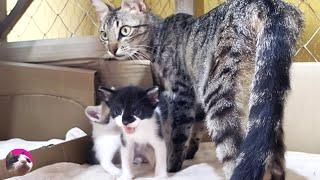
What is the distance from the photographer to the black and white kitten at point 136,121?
3.49ft

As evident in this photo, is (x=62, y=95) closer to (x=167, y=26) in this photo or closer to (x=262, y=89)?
(x=167, y=26)

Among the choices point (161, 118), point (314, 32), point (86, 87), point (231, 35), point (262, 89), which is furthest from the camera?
point (314, 32)

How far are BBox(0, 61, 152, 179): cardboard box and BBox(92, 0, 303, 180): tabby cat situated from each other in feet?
0.20

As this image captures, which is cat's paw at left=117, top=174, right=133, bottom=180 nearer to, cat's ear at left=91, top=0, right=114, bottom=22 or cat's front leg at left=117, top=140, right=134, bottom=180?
cat's front leg at left=117, top=140, right=134, bottom=180

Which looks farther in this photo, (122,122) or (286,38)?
(122,122)

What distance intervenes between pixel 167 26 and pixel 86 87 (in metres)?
0.29

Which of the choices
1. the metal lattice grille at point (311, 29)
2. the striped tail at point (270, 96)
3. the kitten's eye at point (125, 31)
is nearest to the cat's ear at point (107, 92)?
the kitten's eye at point (125, 31)

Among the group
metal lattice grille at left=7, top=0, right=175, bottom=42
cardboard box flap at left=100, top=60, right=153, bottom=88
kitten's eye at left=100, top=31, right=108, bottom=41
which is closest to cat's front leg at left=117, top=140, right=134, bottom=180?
cardboard box flap at left=100, top=60, right=153, bottom=88

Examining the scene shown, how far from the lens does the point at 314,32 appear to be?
4.65ft

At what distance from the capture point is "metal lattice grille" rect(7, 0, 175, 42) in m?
1.87

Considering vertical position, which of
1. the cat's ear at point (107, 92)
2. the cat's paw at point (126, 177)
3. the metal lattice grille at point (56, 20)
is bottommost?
the cat's paw at point (126, 177)

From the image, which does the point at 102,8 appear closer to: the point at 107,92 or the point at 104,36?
the point at 104,36

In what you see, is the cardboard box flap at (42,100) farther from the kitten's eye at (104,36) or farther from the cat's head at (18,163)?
the cat's head at (18,163)

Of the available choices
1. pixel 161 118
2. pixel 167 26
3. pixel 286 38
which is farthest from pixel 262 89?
pixel 167 26
